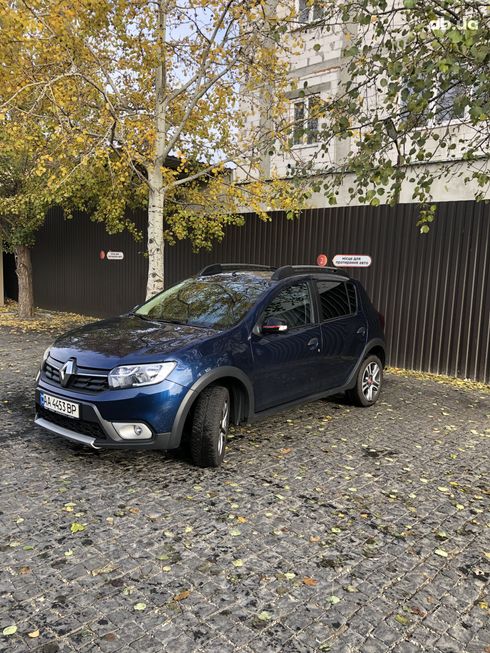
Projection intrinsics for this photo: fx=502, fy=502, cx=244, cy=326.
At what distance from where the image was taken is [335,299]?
579 centimetres

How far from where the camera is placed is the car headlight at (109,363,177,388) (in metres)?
3.83

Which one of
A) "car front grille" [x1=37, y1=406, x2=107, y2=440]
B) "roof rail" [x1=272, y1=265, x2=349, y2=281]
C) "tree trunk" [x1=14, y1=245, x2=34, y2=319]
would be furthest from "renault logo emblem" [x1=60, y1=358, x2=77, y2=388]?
"tree trunk" [x1=14, y1=245, x2=34, y2=319]

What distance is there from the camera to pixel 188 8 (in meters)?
8.26

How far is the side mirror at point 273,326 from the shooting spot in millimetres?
4562

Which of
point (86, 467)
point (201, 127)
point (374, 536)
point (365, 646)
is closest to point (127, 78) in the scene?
point (201, 127)

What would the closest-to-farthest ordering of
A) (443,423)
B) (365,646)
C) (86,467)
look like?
(365,646)
(86,467)
(443,423)

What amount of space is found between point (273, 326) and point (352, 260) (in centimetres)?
521

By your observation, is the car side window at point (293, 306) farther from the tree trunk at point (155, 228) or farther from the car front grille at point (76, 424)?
the tree trunk at point (155, 228)

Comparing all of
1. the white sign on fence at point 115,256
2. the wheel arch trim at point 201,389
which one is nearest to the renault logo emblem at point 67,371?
the wheel arch trim at point 201,389

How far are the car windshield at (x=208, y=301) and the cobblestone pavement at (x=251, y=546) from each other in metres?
1.26

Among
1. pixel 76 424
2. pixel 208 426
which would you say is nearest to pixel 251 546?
pixel 208 426

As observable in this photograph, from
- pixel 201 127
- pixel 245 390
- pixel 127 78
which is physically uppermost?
pixel 127 78

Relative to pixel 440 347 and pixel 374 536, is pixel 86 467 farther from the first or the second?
pixel 440 347

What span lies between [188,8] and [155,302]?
18.6ft
